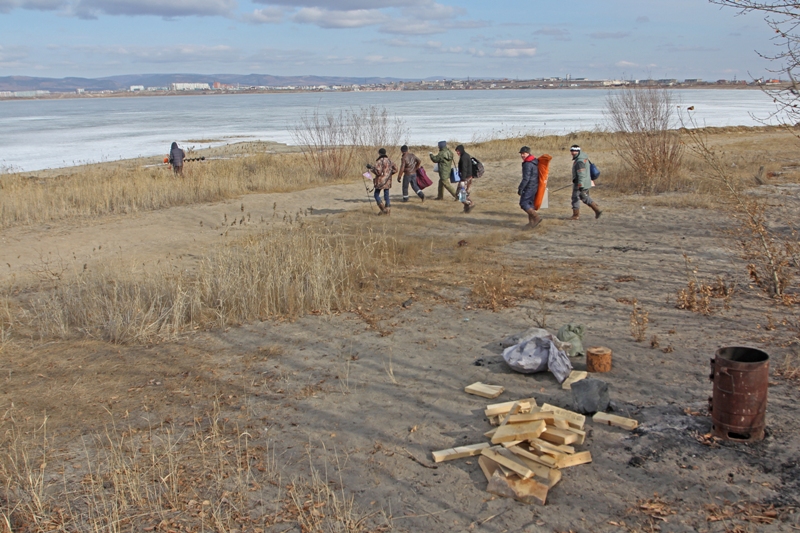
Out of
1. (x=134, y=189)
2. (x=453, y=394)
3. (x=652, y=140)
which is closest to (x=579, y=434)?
(x=453, y=394)

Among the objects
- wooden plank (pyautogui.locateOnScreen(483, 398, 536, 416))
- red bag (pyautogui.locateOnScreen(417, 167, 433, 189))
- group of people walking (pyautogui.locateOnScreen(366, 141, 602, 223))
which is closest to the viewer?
wooden plank (pyautogui.locateOnScreen(483, 398, 536, 416))

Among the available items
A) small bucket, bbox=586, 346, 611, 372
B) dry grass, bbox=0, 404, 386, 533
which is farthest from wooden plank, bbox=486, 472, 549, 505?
small bucket, bbox=586, 346, 611, 372

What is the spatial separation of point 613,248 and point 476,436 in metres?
7.01

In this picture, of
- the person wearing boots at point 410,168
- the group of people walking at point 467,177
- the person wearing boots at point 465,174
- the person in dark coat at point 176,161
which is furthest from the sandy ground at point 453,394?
the person in dark coat at point 176,161

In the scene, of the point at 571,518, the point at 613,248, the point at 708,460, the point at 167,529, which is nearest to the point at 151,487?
the point at 167,529

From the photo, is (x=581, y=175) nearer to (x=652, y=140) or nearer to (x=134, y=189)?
(x=652, y=140)

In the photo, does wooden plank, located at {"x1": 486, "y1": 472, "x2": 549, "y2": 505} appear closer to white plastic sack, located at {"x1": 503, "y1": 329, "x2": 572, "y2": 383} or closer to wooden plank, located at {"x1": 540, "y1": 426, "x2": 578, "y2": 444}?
wooden plank, located at {"x1": 540, "y1": 426, "x2": 578, "y2": 444}

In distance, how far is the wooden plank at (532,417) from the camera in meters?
Answer: 4.68

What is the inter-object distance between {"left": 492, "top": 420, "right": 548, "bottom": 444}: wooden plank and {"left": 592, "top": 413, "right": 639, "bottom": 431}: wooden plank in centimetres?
55

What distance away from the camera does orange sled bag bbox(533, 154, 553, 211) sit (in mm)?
12234

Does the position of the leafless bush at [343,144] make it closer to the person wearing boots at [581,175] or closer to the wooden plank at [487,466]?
the person wearing boots at [581,175]

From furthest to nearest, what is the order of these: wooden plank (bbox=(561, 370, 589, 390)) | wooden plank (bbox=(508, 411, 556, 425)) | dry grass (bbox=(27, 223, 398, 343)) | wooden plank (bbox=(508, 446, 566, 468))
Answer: dry grass (bbox=(27, 223, 398, 343)) < wooden plank (bbox=(561, 370, 589, 390)) < wooden plank (bbox=(508, 411, 556, 425)) < wooden plank (bbox=(508, 446, 566, 468))

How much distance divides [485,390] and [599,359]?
3.67 ft

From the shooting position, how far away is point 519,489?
407 centimetres
